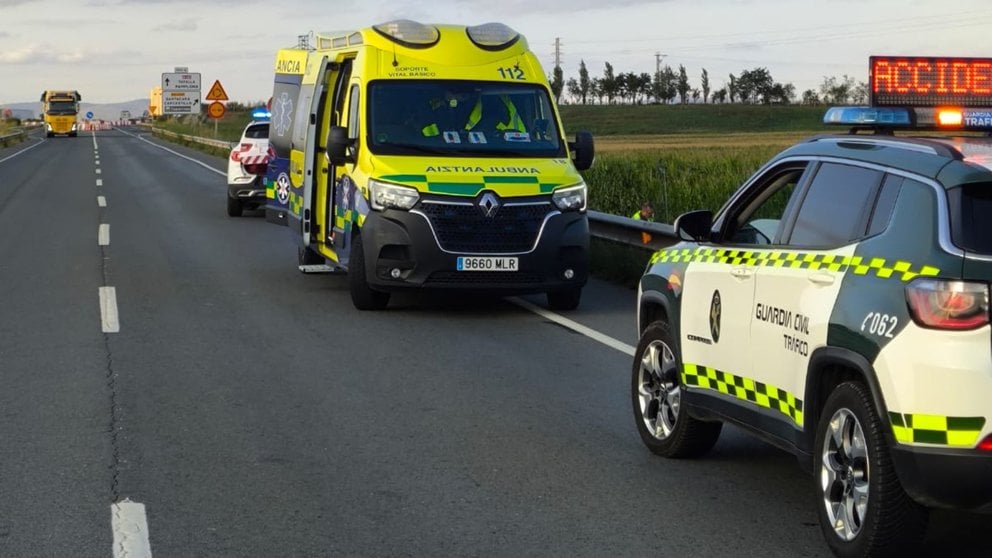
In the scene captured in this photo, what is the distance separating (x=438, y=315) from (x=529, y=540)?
7098 mm

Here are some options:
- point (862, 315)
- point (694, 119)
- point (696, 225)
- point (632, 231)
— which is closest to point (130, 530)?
point (696, 225)

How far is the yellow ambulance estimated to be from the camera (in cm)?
1255

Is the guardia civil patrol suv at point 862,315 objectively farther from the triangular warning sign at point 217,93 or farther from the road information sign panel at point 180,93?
the road information sign panel at point 180,93

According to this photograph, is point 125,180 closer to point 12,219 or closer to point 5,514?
point 12,219

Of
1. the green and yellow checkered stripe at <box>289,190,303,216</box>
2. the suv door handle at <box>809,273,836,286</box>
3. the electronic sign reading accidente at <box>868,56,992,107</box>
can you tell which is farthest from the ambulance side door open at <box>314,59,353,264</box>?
the suv door handle at <box>809,273,836,286</box>

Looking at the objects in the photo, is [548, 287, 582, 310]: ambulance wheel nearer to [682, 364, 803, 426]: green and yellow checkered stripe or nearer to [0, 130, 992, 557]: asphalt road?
[0, 130, 992, 557]: asphalt road

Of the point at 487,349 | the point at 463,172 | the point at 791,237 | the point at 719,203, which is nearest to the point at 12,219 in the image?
the point at 719,203

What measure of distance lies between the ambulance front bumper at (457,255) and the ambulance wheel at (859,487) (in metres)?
7.04

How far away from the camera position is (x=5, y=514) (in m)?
6.29

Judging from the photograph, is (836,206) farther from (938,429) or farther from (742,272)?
(938,429)

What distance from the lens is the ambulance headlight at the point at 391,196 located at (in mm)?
12531

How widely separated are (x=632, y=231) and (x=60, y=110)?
273 feet

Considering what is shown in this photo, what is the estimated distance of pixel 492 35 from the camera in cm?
1409

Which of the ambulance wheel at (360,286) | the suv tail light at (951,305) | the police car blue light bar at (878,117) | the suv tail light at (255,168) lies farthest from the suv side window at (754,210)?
the suv tail light at (255,168)
